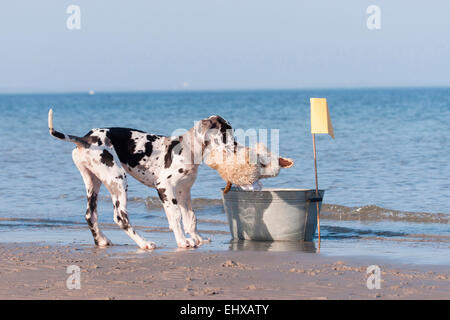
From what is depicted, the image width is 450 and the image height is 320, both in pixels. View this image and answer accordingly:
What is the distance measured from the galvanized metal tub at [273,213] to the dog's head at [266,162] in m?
0.50

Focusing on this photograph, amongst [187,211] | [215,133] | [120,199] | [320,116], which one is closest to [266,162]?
[215,133]

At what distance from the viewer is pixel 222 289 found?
633cm

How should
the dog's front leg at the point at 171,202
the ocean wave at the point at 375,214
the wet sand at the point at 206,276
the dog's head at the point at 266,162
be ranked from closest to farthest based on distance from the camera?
the wet sand at the point at 206,276 < the dog's head at the point at 266,162 < the dog's front leg at the point at 171,202 < the ocean wave at the point at 375,214

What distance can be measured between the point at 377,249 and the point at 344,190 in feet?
18.2

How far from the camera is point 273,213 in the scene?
8938mm

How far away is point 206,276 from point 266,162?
1918 millimetres

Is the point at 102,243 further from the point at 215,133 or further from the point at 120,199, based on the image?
the point at 215,133

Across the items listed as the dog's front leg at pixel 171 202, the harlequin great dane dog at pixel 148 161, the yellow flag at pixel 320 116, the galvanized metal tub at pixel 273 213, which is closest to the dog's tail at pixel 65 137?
the harlequin great dane dog at pixel 148 161

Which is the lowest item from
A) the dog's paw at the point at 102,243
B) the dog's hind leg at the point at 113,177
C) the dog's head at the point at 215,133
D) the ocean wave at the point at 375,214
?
the ocean wave at the point at 375,214

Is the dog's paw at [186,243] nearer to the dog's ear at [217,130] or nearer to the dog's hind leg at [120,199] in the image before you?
the dog's hind leg at [120,199]

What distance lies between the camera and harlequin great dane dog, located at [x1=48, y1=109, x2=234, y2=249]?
8.38 m

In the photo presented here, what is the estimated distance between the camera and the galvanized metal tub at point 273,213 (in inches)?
350
